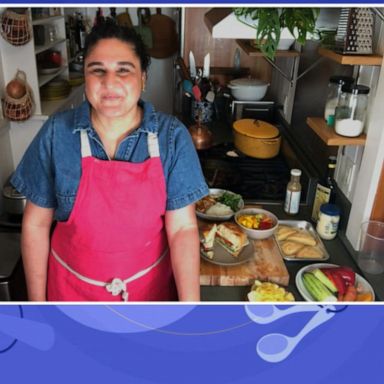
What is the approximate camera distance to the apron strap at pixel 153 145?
0.90 meters

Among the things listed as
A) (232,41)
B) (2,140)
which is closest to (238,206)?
(2,140)

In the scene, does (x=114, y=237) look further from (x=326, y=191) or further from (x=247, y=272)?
(x=326, y=191)

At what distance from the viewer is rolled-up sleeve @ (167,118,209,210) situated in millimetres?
902

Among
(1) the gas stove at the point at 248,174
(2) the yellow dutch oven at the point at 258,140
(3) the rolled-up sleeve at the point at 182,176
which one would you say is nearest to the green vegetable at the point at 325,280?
(3) the rolled-up sleeve at the point at 182,176

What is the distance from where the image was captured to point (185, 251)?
913 mm

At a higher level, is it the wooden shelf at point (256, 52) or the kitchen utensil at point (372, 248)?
the wooden shelf at point (256, 52)

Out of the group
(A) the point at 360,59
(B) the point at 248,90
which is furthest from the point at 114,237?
(B) the point at 248,90

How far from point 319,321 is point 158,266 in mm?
520

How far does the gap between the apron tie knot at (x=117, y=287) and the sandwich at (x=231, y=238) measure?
36cm

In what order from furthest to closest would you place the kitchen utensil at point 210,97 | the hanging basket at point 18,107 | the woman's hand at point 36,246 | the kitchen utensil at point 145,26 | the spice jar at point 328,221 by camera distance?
1. the kitchen utensil at point 145,26
2. the kitchen utensil at point 210,97
3. the hanging basket at point 18,107
4. the spice jar at point 328,221
5. the woman's hand at point 36,246

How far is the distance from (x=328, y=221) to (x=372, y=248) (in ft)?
0.52

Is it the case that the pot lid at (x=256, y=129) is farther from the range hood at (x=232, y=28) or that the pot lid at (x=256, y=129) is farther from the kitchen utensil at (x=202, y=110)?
the range hood at (x=232, y=28)

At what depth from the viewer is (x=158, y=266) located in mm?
1011

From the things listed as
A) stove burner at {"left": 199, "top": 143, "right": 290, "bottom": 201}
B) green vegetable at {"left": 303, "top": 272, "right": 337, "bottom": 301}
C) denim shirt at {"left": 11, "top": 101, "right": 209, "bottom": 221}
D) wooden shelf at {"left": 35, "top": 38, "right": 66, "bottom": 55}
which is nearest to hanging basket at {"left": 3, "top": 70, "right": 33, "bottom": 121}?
wooden shelf at {"left": 35, "top": 38, "right": 66, "bottom": 55}
